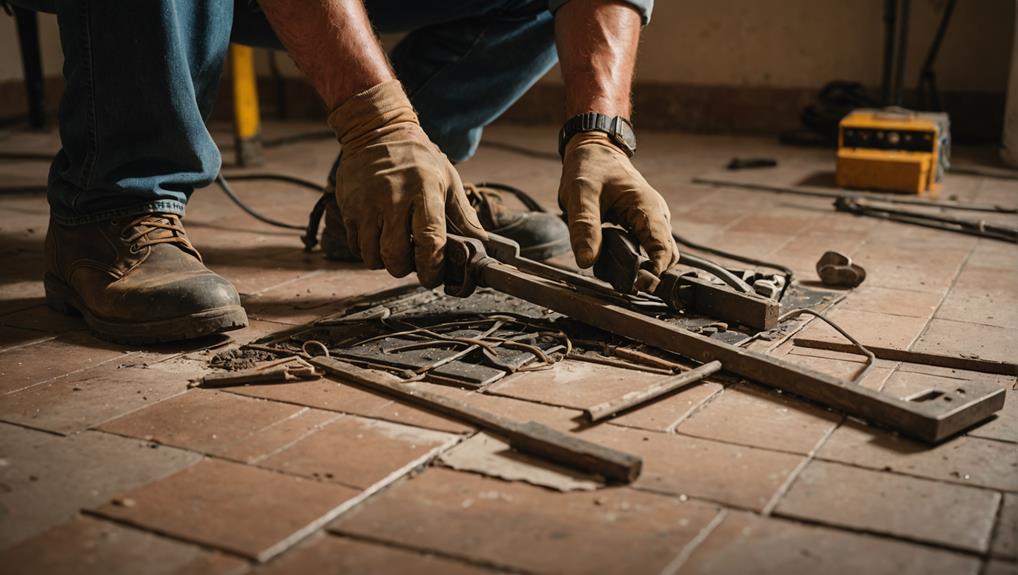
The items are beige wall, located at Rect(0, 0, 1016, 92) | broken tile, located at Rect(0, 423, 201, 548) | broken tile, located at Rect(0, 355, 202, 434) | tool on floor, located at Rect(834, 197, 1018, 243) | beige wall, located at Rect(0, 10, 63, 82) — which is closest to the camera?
broken tile, located at Rect(0, 423, 201, 548)

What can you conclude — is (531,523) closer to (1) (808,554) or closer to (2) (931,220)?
(1) (808,554)

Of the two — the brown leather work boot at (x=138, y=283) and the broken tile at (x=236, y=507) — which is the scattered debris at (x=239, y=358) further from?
the broken tile at (x=236, y=507)

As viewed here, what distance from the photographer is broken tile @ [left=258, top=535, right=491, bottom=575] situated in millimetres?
1076

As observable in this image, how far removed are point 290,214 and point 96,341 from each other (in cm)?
130

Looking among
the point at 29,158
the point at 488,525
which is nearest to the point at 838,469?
the point at 488,525

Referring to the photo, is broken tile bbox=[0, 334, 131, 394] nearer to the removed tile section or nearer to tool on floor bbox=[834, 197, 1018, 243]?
the removed tile section

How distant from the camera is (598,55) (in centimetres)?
204

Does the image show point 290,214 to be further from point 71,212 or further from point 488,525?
point 488,525

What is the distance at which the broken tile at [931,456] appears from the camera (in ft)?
4.25

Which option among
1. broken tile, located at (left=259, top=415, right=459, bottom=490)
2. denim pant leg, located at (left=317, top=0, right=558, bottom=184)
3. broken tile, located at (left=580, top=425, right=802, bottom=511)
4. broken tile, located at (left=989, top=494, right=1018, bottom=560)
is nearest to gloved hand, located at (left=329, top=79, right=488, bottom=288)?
broken tile, located at (left=259, top=415, right=459, bottom=490)

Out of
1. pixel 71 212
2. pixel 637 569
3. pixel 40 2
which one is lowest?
pixel 637 569

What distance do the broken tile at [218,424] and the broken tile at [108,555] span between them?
0.74 feet

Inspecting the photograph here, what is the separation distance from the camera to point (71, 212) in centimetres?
198

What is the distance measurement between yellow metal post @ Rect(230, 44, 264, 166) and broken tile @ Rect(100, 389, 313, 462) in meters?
2.59
